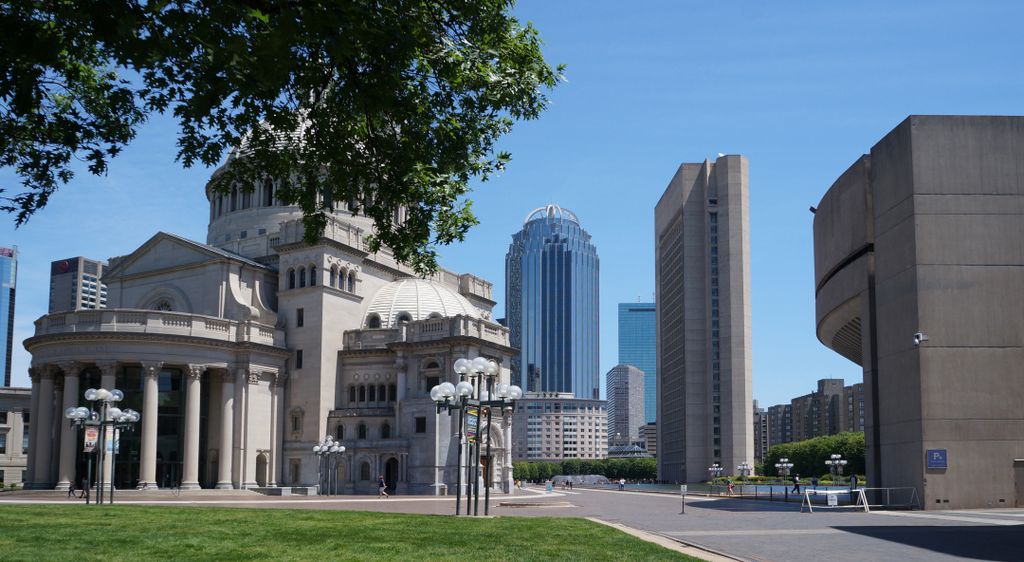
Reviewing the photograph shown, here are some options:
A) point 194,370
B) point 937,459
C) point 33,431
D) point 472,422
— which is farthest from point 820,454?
point 472,422

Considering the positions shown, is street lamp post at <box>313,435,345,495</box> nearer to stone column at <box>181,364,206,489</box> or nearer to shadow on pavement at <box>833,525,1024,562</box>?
stone column at <box>181,364,206,489</box>

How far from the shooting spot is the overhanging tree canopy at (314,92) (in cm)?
1224

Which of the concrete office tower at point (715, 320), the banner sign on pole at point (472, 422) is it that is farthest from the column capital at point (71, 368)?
the concrete office tower at point (715, 320)

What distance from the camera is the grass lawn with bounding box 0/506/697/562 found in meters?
20.9

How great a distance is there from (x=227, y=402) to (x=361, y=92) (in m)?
70.7

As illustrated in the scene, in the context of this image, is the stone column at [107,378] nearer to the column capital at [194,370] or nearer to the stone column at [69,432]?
the stone column at [69,432]

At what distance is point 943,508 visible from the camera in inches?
1900

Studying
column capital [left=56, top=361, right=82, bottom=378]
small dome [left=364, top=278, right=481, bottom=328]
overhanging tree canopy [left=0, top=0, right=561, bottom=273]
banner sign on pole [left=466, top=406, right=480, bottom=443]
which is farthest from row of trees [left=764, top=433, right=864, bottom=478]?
overhanging tree canopy [left=0, top=0, right=561, bottom=273]

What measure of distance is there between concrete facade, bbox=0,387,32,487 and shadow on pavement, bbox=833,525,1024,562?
113 m

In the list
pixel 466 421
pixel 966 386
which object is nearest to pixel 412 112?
pixel 466 421

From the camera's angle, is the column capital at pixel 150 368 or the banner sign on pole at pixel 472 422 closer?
the banner sign on pole at pixel 472 422

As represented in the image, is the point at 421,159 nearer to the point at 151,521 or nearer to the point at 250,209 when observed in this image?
the point at 151,521

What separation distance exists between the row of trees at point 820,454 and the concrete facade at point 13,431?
107591 millimetres

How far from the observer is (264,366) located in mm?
83500
